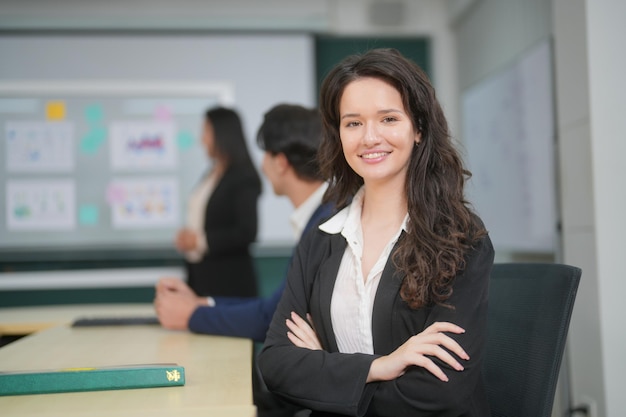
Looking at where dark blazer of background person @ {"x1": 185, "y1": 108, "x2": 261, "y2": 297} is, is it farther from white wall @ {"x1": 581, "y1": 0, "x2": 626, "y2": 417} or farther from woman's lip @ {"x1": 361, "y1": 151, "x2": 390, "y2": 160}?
woman's lip @ {"x1": 361, "y1": 151, "x2": 390, "y2": 160}

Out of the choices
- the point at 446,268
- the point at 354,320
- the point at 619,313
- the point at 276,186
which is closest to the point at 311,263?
the point at 354,320

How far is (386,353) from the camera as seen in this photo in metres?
1.48

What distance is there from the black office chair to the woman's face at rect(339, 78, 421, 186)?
0.37 m

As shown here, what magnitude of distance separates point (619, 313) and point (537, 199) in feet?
3.84

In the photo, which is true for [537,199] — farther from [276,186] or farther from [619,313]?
[276,186]

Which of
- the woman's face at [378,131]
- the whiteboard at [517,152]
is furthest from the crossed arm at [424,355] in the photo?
the whiteboard at [517,152]

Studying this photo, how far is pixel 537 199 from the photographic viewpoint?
12.0 ft

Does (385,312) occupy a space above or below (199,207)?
below

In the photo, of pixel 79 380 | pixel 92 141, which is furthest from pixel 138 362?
pixel 92 141

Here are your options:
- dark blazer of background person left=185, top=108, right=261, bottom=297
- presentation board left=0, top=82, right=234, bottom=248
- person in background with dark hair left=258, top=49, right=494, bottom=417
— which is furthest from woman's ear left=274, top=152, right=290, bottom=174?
presentation board left=0, top=82, right=234, bottom=248

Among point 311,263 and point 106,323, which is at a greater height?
point 311,263

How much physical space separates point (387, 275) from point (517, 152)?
2.65 m

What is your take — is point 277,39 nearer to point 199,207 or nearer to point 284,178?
point 199,207

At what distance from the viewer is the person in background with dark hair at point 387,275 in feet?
4.48
